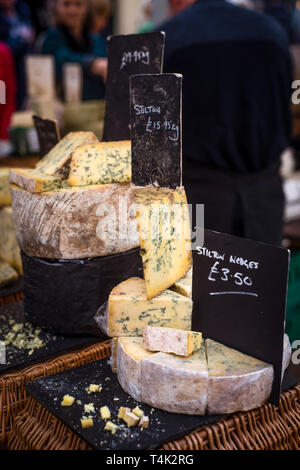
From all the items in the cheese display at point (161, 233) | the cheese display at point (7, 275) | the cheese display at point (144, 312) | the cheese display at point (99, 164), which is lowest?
the cheese display at point (7, 275)

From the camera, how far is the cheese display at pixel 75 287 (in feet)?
5.23

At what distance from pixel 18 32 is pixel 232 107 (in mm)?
4203

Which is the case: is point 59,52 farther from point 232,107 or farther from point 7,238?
point 7,238

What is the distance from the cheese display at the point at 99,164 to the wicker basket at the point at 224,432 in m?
0.63

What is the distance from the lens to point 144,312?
4.65ft

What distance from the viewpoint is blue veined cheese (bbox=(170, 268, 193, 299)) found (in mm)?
1441

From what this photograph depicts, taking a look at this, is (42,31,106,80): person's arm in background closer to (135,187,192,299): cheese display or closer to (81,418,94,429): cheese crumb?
(135,187,192,299): cheese display

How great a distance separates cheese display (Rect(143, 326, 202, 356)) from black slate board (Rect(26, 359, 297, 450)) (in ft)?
0.48

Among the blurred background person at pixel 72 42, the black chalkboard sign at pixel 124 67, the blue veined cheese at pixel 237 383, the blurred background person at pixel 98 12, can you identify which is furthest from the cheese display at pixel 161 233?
the blurred background person at pixel 98 12

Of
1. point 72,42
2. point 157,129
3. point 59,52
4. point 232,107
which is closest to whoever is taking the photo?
point 157,129

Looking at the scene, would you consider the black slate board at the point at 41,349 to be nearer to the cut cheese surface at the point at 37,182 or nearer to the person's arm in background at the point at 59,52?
the cut cheese surface at the point at 37,182

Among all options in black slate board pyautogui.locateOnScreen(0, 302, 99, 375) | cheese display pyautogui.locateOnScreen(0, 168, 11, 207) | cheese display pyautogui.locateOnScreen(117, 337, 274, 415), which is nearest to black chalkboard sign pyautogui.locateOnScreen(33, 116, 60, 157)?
cheese display pyautogui.locateOnScreen(0, 168, 11, 207)

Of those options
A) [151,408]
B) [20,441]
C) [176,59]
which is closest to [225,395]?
[151,408]

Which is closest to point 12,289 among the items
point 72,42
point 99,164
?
point 99,164
